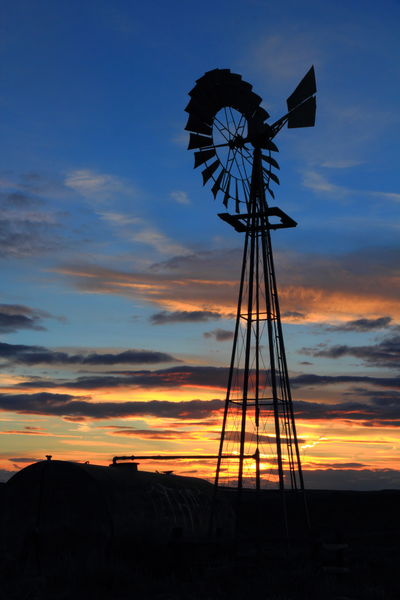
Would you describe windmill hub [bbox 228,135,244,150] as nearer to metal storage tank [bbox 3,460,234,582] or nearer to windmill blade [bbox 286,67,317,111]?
windmill blade [bbox 286,67,317,111]

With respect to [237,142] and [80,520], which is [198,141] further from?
[80,520]

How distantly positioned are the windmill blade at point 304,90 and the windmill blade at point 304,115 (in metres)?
0.20

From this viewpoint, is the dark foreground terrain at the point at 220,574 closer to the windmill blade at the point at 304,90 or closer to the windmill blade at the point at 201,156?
the windmill blade at the point at 201,156

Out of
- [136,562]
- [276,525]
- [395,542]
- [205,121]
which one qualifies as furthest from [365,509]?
[205,121]

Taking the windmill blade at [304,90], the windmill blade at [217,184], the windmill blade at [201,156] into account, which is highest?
the windmill blade at [304,90]

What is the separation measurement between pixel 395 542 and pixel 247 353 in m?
11.1

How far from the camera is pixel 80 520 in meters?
23.4

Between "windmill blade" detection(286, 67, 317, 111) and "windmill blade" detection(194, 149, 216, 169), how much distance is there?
3.58 m

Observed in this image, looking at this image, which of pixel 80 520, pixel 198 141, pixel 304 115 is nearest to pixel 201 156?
pixel 198 141

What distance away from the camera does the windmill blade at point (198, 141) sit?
89.1 feet

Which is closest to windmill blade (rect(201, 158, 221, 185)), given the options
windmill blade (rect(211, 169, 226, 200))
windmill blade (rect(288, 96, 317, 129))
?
windmill blade (rect(211, 169, 226, 200))

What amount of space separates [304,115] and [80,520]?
665 inches

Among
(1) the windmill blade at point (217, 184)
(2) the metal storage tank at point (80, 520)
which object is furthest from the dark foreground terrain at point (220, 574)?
(1) the windmill blade at point (217, 184)

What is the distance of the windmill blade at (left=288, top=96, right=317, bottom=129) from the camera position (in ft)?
86.8
